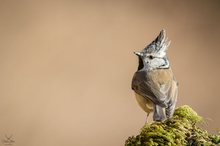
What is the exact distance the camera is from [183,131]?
1.35 meters

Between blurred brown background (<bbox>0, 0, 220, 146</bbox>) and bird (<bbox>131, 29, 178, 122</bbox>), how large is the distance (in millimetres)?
1965

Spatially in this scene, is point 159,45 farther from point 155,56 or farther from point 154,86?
point 154,86

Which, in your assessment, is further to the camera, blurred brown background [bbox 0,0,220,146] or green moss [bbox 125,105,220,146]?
blurred brown background [bbox 0,0,220,146]

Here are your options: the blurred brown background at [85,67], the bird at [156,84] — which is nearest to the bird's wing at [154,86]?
the bird at [156,84]

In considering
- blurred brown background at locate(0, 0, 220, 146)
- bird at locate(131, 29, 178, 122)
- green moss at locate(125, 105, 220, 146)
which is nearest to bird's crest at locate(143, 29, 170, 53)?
bird at locate(131, 29, 178, 122)

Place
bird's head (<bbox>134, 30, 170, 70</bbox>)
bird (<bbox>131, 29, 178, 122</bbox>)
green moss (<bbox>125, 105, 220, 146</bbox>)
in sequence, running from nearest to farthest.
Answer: green moss (<bbox>125, 105, 220, 146</bbox>)
bird (<bbox>131, 29, 178, 122</bbox>)
bird's head (<bbox>134, 30, 170, 70</bbox>)

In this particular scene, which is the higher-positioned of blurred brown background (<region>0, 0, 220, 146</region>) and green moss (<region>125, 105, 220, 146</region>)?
blurred brown background (<region>0, 0, 220, 146</region>)

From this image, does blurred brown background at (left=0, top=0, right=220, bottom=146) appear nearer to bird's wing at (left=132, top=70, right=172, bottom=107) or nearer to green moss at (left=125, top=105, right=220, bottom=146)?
bird's wing at (left=132, top=70, right=172, bottom=107)

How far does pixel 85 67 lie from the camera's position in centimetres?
373

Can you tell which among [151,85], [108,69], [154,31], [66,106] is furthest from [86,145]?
[151,85]

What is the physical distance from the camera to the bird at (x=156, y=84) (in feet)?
4.91

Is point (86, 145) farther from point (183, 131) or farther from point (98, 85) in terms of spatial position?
point (183, 131)

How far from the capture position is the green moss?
1.31 meters

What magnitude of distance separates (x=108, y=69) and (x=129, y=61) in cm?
17
